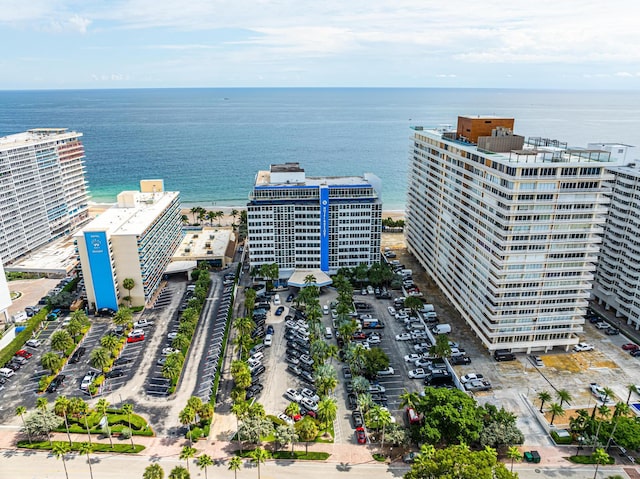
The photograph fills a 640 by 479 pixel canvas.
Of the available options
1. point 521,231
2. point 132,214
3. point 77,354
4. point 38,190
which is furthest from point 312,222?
point 38,190

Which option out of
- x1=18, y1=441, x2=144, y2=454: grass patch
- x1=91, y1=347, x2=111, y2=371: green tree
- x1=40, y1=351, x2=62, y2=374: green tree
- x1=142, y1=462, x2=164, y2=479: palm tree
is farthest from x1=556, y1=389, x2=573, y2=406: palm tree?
x1=40, y1=351, x2=62, y2=374: green tree

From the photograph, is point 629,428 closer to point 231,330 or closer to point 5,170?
point 231,330

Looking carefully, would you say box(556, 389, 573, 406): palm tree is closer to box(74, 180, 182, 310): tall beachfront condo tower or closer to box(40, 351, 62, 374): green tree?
box(40, 351, 62, 374): green tree

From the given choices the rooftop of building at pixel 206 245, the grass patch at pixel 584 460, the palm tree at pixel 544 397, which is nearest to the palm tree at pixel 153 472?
the grass patch at pixel 584 460

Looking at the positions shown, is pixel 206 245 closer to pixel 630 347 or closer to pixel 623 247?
pixel 623 247

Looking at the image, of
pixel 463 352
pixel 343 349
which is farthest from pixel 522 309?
pixel 343 349
